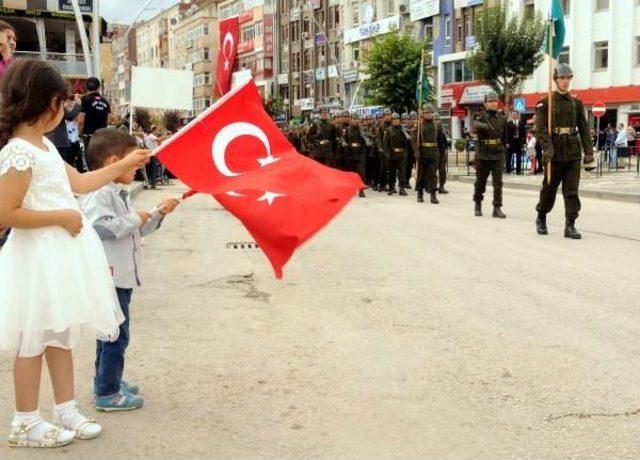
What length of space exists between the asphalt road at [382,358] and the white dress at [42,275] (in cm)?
55

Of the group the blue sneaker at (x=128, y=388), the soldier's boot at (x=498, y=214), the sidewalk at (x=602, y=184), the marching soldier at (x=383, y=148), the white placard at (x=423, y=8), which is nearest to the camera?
the blue sneaker at (x=128, y=388)

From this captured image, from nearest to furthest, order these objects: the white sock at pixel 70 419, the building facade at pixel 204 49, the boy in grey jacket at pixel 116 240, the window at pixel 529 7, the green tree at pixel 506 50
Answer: the white sock at pixel 70 419 < the boy in grey jacket at pixel 116 240 < the green tree at pixel 506 50 < the window at pixel 529 7 < the building facade at pixel 204 49

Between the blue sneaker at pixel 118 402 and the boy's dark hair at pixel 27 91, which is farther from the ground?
the boy's dark hair at pixel 27 91

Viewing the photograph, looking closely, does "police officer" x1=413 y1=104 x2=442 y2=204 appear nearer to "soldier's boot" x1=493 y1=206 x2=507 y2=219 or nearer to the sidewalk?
"soldier's boot" x1=493 y1=206 x2=507 y2=219

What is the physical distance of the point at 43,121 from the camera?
362 cm

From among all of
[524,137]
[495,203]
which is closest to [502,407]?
[495,203]

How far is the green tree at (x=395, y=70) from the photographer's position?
161ft

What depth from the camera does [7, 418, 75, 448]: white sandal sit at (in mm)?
3746

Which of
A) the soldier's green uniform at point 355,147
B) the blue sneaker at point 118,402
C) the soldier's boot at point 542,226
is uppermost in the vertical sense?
the soldier's green uniform at point 355,147

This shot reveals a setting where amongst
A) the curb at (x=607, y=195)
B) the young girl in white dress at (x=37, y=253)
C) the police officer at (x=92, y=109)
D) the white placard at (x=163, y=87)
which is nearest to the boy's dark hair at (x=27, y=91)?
the young girl in white dress at (x=37, y=253)

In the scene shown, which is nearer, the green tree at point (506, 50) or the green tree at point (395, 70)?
the green tree at point (506, 50)

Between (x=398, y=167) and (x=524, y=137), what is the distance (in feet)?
36.5

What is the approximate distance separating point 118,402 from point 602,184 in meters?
19.0

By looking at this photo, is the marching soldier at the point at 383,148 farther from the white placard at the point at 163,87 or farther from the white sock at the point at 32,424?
the white sock at the point at 32,424
